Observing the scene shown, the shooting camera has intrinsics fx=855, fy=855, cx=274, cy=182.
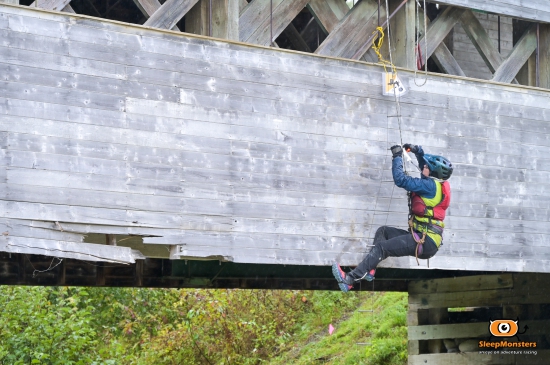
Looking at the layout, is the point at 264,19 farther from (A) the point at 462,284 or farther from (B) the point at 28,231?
(A) the point at 462,284

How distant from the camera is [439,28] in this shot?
11875 mm

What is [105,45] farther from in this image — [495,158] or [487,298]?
[487,298]

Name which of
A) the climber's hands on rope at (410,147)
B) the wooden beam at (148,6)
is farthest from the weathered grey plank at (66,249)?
the climber's hands on rope at (410,147)

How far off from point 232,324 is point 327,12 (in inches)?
421

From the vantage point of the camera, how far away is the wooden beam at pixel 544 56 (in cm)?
1245

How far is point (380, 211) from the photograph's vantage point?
10367 millimetres

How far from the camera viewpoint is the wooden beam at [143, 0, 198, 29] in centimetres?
973

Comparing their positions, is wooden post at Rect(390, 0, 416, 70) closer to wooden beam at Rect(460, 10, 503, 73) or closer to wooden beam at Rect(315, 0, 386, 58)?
wooden beam at Rect(315, 0, 386, 58)

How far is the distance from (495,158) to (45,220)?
5.94 m

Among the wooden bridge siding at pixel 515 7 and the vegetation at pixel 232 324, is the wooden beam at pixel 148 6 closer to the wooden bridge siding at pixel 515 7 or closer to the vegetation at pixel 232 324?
the wooden bridge siding at pixel 515 7

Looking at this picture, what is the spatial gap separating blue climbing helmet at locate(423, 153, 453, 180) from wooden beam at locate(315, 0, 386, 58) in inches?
74.2

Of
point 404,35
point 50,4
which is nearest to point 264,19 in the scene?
point 404,35

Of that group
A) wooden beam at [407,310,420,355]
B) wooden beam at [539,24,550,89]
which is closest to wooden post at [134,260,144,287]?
wooden beam at [407,310,420,355]

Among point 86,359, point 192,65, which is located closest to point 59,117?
point 192,65
